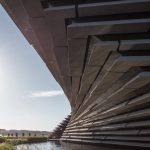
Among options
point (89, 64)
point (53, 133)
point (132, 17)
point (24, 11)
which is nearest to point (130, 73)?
point (89, 64)

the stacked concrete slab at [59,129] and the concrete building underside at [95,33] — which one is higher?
the stacked concrete slab at [59,129]

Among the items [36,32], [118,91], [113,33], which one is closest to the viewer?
[113,33]

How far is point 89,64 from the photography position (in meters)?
5.90

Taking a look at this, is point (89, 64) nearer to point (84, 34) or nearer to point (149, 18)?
point (84, 34)

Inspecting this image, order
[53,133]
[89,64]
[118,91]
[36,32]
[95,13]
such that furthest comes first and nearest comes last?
[53,133] < [118,91] < [89,64] < [36,32] < [95,13]

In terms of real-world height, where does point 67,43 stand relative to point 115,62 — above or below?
above

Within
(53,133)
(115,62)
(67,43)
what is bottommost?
(115,62)

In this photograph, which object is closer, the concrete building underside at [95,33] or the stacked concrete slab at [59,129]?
the concrete building underside at [95,33]

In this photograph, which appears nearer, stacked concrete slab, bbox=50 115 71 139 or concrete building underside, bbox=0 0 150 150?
concrete building underside, bbox=0 0 150 150

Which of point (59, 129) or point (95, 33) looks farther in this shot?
point (59, 129)

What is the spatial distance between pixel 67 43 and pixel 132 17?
53.4 inches

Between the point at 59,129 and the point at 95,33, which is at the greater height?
the point at 59,129

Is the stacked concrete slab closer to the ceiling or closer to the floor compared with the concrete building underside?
closer to the ceiling

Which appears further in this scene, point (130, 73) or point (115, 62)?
point (130, 73)
